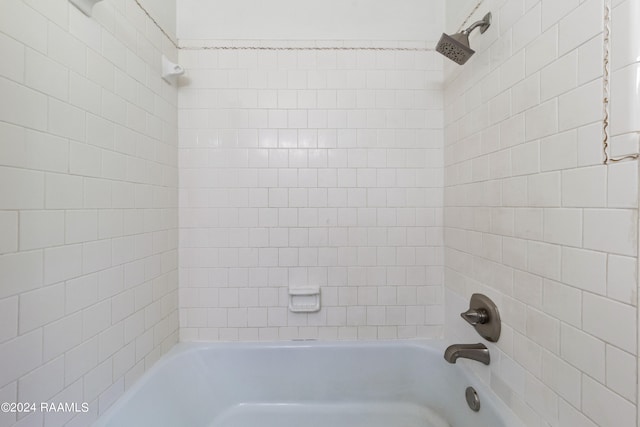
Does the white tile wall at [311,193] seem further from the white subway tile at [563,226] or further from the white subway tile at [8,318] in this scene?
the white subway tile at [8,318]

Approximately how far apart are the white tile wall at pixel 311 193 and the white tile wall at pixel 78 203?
23cm

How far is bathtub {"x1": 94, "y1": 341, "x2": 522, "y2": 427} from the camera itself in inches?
52.3

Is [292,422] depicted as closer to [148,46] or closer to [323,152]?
[323,152]

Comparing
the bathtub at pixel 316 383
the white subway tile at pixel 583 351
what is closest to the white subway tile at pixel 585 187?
the white subway tile at pixel 583 351

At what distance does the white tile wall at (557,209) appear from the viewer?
0.57 m

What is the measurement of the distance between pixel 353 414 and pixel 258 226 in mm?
1131

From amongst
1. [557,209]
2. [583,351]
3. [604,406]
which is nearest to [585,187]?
[557,209]

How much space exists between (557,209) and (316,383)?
1.35 meters

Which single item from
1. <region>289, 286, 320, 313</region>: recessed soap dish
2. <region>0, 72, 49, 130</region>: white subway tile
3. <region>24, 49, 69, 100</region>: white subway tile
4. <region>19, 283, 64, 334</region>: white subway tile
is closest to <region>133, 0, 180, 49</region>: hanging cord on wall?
<region>24, 49, 69, 100</region>: white subway tile

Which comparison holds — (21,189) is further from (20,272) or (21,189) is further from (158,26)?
(158,26)

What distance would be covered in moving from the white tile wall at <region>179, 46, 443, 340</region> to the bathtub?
3.3 inches

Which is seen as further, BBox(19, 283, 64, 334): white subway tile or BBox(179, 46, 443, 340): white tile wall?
BBox(179, 46, 443, 340): white tile wall

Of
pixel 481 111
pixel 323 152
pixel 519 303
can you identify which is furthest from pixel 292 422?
pixel 481 111

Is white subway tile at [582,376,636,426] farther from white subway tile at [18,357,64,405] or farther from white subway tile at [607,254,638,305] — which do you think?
white subway tile at [18,357,64,405]
